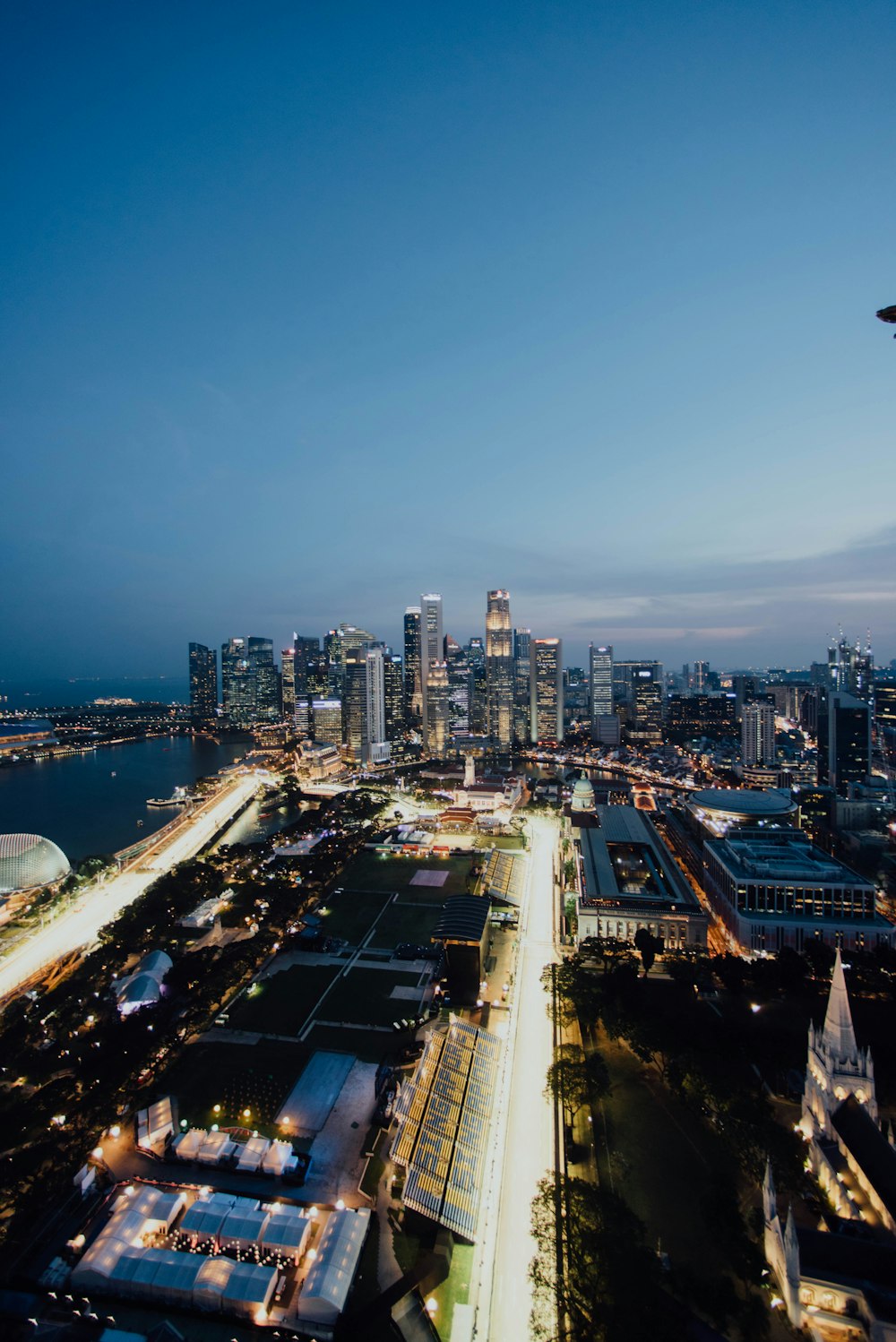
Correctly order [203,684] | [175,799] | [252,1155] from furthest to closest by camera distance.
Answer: [203,684]
[175,799]
[252,1155]

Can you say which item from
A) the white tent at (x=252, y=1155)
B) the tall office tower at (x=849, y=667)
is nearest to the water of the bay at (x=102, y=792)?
the white tent at (x=252, y=1155)

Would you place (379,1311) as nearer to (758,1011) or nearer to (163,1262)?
(163,1262)

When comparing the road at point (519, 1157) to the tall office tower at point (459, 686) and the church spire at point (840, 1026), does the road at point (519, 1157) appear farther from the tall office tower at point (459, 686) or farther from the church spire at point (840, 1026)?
the tall office tower at point (459, 686)

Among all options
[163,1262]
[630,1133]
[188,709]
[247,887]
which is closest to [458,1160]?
[630,1133]

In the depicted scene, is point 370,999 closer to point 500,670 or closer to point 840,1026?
point 840,1026

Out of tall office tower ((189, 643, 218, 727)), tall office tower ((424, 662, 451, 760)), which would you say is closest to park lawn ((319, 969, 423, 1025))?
tall office tower ((424, 662, 451, 760))

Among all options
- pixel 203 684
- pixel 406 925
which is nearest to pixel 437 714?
pixel 406 925
